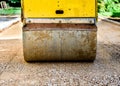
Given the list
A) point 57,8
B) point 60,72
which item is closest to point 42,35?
point 57,8

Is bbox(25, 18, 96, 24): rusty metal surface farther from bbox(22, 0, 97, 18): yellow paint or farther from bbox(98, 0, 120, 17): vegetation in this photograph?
bbox(98, 0, 120, 17): vegetation

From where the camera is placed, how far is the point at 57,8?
7.87 metres

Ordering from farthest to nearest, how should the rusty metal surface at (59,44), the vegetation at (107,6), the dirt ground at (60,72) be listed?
the vegetation at (107,6)
the rusty metal surface at (59,44)
the dirt ground at (60,72)

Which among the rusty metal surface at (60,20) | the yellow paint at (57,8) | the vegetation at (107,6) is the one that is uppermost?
the yellow paint at (57,8)

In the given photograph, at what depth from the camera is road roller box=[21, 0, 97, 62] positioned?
7.77 m

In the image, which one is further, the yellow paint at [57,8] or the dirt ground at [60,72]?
the yellow paint at [57,8]

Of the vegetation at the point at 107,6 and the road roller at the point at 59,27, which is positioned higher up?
the road roller at the point at 59,27

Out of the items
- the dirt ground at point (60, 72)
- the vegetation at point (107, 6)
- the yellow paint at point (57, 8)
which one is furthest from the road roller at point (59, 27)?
the vegetation at point (107, 6)

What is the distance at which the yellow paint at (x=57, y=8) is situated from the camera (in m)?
7.82

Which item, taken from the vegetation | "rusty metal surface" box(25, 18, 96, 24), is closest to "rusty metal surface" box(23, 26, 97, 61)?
"rusty metal surface" box(25, 18, 96, 24)

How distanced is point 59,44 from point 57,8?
2.52 feet

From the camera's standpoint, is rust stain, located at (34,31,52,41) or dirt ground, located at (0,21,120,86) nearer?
dirt ground, located at (0,21,120,86)

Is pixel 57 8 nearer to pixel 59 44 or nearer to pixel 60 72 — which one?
pixel 59 44

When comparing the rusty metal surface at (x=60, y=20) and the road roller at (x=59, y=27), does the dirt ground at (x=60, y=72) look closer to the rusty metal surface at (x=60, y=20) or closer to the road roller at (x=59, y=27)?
the road roller at (x=59, y=27)
